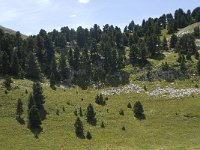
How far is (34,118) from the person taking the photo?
102188 mm

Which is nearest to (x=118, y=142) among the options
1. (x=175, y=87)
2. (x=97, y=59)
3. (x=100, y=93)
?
(x=100, y=93)

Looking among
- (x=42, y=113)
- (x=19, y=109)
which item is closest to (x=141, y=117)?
(x=42, y=113)

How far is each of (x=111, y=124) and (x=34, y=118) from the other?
21.2m

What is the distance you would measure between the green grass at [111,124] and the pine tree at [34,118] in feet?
5.67

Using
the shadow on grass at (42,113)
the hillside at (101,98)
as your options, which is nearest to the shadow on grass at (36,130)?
the hillside at (101,98)

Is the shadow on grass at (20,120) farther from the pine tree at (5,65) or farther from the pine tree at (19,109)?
the pine tree at (5,65)

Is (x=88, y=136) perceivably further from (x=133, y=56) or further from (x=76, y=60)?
(x=133, y=56)

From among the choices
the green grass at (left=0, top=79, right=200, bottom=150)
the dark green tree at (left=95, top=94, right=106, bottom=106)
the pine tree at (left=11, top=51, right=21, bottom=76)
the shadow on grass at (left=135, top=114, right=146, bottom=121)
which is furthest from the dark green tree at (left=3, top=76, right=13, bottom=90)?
the shadow on grass at (left=135, top=114, right=146, bottom=121)

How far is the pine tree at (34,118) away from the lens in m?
102

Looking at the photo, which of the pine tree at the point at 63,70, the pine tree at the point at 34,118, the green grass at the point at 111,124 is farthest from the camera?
the pine tree at the point at 63,70

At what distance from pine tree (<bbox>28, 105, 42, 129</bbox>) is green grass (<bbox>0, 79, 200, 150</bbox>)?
1.73 m

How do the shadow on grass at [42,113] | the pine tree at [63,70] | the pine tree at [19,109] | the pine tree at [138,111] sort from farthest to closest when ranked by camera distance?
1. the pine tree at [63,70]
2. the pine tree at [138,111]
3. the shadow on grass at [42,113]
4. the pine tree at [19,109]

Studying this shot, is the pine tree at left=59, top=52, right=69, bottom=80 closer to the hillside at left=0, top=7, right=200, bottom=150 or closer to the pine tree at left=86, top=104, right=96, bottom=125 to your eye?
the hillside at left=0, top=7, right=200, bottom=150

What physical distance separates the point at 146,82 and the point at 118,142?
163 feet
